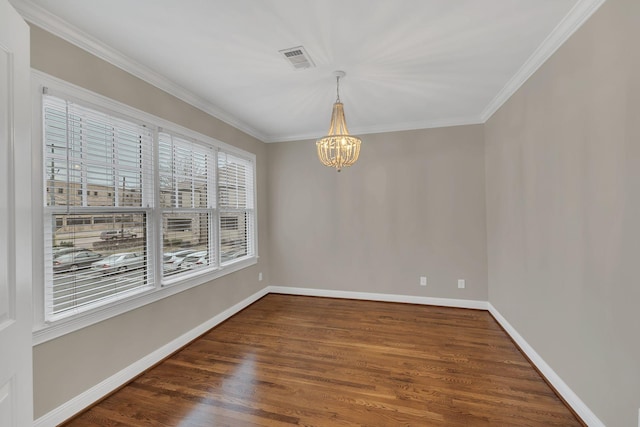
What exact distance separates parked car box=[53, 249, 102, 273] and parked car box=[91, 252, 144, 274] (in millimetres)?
53

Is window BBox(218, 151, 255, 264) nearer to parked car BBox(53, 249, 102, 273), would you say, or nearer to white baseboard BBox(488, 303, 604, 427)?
parked car BBox(53, 249, 102, 273)

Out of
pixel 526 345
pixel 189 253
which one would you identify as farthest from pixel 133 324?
pixel 526 345

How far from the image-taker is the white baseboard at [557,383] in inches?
70.6

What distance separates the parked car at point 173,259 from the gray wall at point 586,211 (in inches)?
135

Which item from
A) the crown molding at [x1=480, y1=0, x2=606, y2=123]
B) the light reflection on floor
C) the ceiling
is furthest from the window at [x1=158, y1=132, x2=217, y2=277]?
the crown molding at [x1=480, y1=0, x2=606, y2=123]

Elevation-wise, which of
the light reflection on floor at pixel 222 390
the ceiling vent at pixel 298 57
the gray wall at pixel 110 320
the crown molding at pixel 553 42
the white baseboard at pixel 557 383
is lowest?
the light reflection on floor at pixel 222 390

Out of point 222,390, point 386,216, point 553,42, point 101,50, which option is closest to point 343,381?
point 222,390

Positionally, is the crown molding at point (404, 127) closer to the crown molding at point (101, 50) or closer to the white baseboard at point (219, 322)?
the crown molding at point (101, 50)

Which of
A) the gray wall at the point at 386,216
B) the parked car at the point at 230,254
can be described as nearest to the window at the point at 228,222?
the parked car at the point at 230,254

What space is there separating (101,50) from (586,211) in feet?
12.0

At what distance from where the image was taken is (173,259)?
9.50 feet

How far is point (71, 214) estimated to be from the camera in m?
1.97

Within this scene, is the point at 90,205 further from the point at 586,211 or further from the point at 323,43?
the point at 586,211

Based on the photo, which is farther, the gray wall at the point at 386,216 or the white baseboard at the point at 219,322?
the gray wall at the point at 386,216
